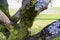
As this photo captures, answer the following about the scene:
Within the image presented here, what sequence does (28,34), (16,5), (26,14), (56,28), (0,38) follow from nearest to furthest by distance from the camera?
(56,28), (26,14), (28,34), (0,38), (16,5)

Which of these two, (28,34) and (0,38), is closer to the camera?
(28,34)

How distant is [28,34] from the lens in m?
4.26

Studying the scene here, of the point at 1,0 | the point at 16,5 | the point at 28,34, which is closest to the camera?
the point at 28,34

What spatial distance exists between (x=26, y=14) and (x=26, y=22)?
0.17 meters

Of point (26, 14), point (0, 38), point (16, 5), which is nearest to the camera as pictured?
point (26, 14)

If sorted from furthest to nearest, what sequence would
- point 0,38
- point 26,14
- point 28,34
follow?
point 0,38 → point 28,34 → point 26,14

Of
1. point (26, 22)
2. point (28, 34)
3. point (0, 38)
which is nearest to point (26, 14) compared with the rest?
point (26, 22)

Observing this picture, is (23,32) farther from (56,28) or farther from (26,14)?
(56,28)

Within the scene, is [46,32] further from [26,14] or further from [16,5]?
[16,5]

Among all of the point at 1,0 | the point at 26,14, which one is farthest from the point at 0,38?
the point at 26,14

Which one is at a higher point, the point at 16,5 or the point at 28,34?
the point at 28,34

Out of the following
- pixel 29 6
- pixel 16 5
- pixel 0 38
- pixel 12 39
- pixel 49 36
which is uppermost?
pixel 29 6

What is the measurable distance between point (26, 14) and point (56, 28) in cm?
85

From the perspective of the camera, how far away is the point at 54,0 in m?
19.8
